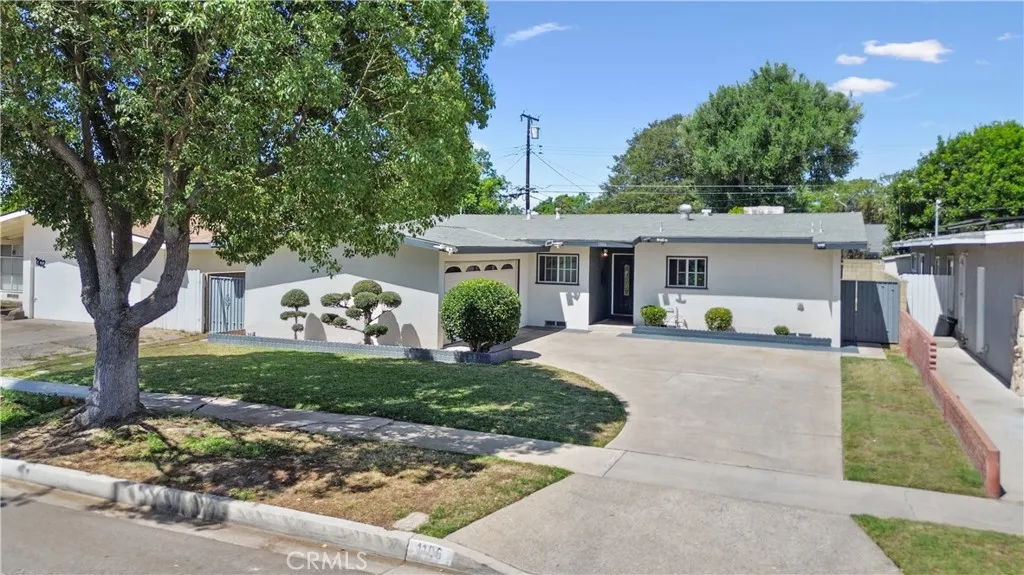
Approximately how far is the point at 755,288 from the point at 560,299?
5.40m

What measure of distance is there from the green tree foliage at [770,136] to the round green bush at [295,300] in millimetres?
28109

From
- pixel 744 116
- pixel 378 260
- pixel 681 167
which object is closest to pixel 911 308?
pixel 378 260

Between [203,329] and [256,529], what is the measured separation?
15076mm

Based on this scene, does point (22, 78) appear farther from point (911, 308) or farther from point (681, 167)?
point (681, 167)

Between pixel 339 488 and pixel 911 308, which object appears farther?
pixel 911 308

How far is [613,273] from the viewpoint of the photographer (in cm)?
2188

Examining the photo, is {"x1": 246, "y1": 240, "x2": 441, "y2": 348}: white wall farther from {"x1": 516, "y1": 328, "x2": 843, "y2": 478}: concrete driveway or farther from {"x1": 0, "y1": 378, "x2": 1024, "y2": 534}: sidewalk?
{"x1": 0, "y1": 378, "x2": 1024, "y2": 534}: sidewalk

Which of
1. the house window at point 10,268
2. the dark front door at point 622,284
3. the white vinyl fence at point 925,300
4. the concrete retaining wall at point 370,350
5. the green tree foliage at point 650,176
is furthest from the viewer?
the green tree foliage at point 650,176

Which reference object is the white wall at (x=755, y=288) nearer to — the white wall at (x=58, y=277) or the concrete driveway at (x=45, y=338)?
the white wall at (x=58, y=277)

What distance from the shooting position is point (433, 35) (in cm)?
793

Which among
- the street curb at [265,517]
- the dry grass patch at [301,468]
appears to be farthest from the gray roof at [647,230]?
the street curb at [265,517]

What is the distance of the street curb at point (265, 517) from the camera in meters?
5.38

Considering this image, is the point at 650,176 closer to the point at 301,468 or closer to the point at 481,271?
the point at 481,271

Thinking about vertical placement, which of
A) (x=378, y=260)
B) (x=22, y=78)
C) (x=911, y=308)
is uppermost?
(x=22, y=78)
